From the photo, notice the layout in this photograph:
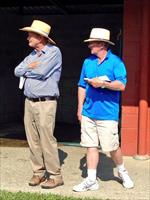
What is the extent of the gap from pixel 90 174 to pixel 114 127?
0.60 metres

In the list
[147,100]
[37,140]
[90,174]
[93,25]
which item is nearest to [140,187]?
[90,174]

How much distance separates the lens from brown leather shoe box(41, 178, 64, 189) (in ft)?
20.0

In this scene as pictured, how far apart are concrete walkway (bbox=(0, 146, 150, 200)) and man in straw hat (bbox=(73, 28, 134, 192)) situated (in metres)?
0.25

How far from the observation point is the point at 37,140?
6254mm

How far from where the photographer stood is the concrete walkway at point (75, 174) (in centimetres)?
597

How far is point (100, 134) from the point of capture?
6008 mm

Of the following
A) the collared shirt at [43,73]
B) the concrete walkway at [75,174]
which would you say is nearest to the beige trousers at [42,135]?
the collared shirt at [43,73]

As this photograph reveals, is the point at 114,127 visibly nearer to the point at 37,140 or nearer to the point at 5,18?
the point at 37,140


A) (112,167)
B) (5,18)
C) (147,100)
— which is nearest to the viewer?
(112,167)

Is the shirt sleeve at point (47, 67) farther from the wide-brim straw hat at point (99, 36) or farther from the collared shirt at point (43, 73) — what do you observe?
the wide-brim straw hat at point (99, 36)

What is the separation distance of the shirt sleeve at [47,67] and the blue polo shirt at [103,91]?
1.12 feet

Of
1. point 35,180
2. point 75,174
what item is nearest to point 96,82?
point 35,180

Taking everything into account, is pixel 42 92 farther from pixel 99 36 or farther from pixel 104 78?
pixel 99 36

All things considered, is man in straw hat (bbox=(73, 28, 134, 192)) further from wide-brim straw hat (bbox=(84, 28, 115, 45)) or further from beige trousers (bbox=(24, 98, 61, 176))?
beige trousers (bbox=(24, 98, 61, 176))
